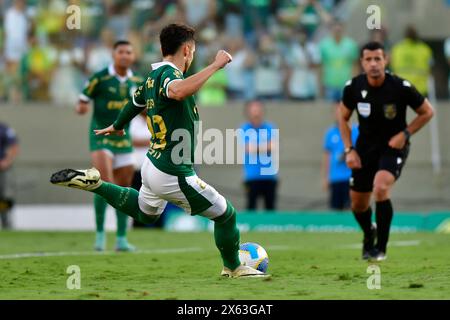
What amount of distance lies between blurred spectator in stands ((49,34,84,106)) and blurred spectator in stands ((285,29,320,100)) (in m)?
4.38

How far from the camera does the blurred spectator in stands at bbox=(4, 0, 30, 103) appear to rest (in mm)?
21328

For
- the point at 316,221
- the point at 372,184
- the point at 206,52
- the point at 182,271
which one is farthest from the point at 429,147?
the point at 182,271

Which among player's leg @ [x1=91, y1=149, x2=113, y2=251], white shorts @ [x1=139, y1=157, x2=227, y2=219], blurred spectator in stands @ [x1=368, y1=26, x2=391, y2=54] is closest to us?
white shorts @ [x1=139, y1=157, x2=227, y2=219]

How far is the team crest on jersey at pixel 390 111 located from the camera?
A: 11.5 m

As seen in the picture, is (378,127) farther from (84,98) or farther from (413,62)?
(413,62)

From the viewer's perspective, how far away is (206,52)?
21516 millimetres

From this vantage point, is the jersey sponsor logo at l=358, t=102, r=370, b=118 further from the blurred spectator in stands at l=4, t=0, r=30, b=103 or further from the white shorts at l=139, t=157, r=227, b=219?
the blurred spectator in stands at l=4, t=0, r=30, b=103

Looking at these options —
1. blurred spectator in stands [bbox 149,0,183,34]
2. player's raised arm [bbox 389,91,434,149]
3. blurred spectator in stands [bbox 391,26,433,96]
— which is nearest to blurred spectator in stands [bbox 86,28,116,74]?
blurred spectator in stands [bbox 149,0,183,34]

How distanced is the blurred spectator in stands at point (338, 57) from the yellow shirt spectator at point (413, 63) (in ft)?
2.86

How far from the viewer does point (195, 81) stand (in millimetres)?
8289

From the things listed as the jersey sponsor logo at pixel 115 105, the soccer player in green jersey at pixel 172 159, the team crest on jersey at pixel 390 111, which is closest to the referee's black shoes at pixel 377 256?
the team crest on jersey at pixel 390 111

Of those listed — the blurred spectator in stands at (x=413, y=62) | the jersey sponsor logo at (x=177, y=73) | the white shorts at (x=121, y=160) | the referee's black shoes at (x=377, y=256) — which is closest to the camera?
the jersey sponsor logo at (x=177, y=73)

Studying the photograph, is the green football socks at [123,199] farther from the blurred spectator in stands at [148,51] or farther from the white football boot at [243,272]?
the blurred spectator in stands at [148,51]

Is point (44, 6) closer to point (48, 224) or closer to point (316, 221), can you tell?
point (48, 224)
